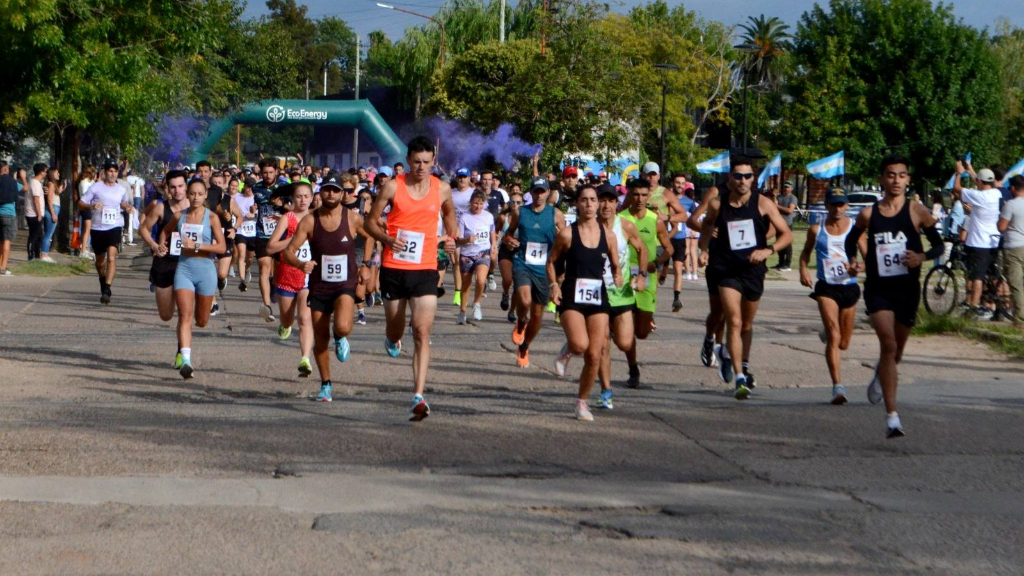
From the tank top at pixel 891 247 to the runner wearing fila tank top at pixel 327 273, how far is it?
139 inches

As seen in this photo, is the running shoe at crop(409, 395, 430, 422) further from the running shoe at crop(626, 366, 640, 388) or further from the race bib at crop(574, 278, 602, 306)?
the running shoe at crop(626, 366, 640, 388)

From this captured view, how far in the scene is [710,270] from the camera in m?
10.5

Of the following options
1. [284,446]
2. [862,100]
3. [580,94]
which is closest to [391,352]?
[284,446]

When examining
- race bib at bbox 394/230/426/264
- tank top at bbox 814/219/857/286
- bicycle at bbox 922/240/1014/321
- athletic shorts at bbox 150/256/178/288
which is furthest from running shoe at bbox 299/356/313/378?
bicycle at bbox 922/240/1014/321

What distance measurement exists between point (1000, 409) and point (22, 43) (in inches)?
763

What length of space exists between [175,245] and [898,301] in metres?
6.12

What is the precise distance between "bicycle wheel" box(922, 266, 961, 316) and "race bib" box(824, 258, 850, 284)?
6648mm

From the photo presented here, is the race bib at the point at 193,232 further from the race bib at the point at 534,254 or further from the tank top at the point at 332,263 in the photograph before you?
the race bib at the point at 534,254

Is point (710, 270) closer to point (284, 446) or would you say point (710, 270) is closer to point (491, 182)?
point (284, 446)

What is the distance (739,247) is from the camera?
1033cm

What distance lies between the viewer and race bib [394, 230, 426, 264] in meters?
9.05

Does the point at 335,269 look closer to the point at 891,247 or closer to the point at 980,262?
the point at 891,247

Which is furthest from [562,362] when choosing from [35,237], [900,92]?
[900,92]

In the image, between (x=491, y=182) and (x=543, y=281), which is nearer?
(x=543, y=281)
